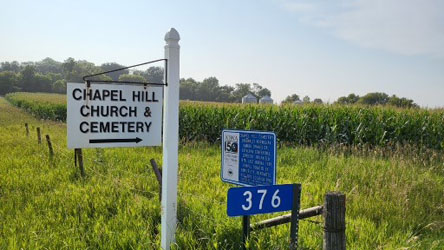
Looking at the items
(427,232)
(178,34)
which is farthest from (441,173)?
(178,34)

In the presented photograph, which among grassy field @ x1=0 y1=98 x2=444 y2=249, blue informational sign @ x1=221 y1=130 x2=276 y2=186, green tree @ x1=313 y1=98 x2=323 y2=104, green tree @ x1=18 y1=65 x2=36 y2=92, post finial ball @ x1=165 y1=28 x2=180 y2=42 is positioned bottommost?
grassy field @ x1=0 y1=98 x2=444 y2=249

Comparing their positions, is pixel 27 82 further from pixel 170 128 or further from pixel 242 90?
pixel 170 128

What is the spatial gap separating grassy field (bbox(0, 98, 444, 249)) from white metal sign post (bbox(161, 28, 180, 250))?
0.40 meters

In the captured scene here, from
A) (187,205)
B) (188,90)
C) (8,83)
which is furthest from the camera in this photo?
(8,83)

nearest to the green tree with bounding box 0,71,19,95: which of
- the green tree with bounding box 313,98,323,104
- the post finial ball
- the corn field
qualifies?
the corn field

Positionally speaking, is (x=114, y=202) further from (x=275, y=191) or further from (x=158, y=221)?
(x=275, y=191)

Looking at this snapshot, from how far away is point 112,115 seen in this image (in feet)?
12.2

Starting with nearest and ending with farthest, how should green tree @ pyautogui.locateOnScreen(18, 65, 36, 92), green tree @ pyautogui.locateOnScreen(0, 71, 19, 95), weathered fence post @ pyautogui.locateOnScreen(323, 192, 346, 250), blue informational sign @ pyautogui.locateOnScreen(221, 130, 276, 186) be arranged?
1. weathered fence post @ pyautogui.locateOnScreen(323, 192, 346, 250)
2. blue informational sign @ pyautogui.locateOnScreen(221, 130, 276, 186)
3. green tree @ pyautogui.locateOnScreen(0, 71, 19, 95)
4. green tree @ pyautogui.locateOnScreen(18, 65, 36, 92)

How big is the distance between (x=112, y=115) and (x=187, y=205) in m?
1.83

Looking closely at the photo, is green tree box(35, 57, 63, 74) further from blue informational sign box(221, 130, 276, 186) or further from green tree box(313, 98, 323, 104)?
blue informational sign box(221, 130, 276, 186)

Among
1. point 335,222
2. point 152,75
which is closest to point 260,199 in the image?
point 335,222

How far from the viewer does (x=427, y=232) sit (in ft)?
16.7

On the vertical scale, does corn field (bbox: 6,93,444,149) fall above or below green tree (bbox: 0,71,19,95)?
below

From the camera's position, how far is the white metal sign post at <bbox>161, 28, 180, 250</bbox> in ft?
11.7
